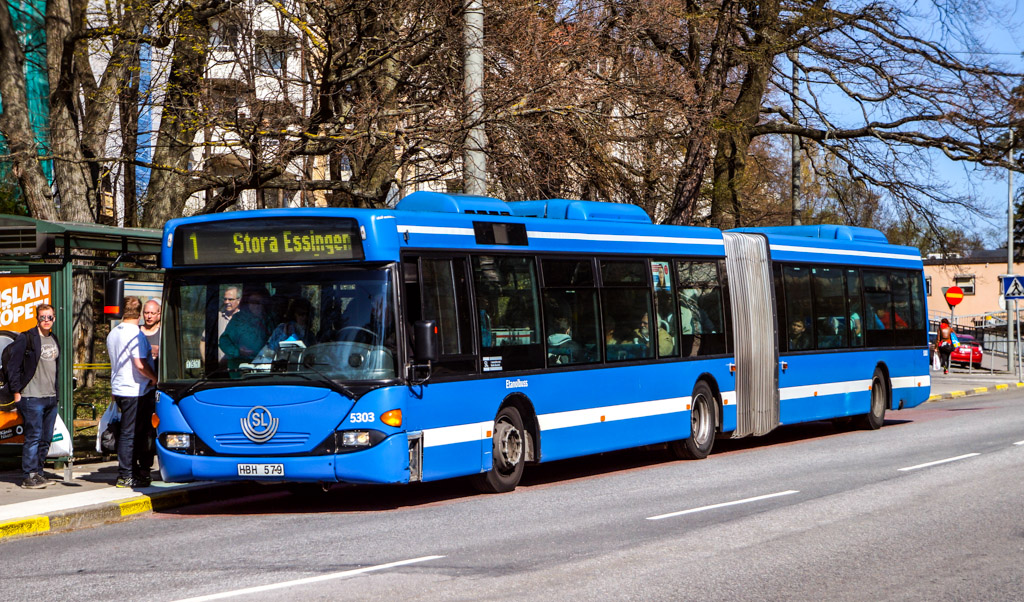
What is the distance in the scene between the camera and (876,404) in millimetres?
21438

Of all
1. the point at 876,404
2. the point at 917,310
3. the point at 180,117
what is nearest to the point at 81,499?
the point at 180,117

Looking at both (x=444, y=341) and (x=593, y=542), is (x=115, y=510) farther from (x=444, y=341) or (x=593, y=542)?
(x=593, y=542)

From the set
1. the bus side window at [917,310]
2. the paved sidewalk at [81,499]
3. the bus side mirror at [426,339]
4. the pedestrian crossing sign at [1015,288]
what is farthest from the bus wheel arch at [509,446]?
the pedestrian crossing sign at [1015,288]

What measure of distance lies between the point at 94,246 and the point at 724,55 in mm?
14629

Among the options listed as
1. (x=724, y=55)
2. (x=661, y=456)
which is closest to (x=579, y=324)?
(x=661, y=456)

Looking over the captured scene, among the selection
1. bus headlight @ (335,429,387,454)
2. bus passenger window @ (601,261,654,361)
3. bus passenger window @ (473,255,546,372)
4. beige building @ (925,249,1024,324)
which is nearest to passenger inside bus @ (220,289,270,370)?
bus headlight @ (335,429,387,454)

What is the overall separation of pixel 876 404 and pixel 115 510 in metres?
13.9

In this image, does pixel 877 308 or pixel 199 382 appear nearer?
pixel 199 382

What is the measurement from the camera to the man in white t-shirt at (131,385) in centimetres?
1291

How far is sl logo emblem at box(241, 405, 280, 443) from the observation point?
1139 cm

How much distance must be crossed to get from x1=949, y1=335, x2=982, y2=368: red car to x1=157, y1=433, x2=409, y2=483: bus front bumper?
38.8 metres

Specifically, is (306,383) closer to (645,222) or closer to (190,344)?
(190,344)

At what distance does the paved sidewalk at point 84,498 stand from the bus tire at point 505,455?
104 inches

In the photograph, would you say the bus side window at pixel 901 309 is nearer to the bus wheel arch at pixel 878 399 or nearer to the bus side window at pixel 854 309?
the bus wheel arch at pixel 878 399
